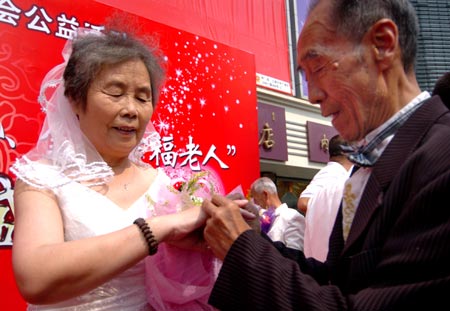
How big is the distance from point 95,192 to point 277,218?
8.91ft

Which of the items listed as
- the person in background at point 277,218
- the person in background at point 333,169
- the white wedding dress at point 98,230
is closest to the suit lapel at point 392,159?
the white wedding dress at point 98,230

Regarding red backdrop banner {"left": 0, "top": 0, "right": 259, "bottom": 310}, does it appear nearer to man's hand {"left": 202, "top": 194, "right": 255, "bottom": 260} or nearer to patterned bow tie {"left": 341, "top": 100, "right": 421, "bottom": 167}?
man's hand {"left": 202, "top": 194, "right": 255, "bottom": 260}

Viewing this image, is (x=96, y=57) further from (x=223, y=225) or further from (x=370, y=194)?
(x=370, y=194)

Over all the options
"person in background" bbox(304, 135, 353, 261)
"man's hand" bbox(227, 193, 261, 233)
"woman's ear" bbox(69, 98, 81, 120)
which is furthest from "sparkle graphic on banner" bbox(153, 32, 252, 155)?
"man's hand" bbox(227, 193, 261, 233)

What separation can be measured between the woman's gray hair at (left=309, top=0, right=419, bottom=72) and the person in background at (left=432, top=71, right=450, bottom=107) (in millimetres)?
214

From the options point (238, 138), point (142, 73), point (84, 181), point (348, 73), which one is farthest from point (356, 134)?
point (238, 138)

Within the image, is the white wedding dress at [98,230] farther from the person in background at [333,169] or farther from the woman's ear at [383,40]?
the person in background at [333,169]

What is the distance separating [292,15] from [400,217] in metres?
8.27

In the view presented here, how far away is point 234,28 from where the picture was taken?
24.2 ft

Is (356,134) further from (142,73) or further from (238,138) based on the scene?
(238,138)

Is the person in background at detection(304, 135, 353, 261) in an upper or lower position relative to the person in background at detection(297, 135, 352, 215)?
lower

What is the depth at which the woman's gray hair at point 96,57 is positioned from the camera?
1.52 metres

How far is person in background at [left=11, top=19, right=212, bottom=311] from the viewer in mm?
1188

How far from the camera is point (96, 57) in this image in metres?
1.52
